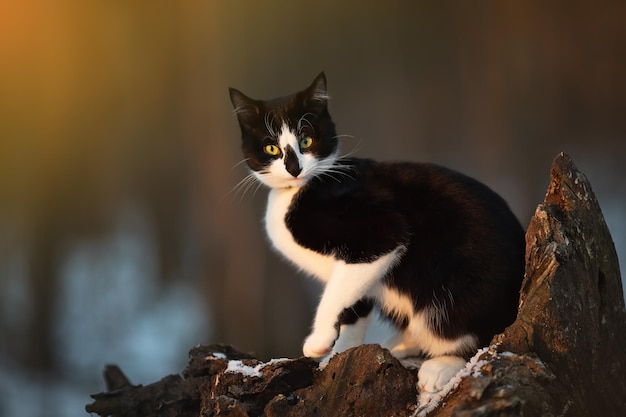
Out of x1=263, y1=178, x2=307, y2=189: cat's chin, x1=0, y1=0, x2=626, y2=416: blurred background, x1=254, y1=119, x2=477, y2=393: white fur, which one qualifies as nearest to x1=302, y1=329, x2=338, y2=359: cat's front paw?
x1=254, y1=119, x2=477, y2=393: white fur

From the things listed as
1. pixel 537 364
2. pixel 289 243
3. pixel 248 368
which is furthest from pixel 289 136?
pixel 537 364

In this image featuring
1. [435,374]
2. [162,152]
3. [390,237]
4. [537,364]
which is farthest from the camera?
[162,152]

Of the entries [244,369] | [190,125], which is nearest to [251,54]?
[190,125]

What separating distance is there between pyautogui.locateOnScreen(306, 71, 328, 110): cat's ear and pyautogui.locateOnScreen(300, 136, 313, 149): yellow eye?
0.27 ft

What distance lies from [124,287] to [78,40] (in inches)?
36.3

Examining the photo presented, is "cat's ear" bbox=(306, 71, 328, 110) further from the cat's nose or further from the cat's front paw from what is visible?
the cat's front paw

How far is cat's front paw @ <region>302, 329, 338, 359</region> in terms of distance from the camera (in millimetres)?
1095

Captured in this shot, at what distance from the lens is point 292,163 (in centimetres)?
116

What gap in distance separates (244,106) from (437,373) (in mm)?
683

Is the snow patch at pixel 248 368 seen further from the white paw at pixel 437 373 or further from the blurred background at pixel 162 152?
the blurred background at pixel 162 152

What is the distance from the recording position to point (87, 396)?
79.4 inches

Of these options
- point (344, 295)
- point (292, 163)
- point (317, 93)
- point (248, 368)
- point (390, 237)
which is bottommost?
point (248, 368)

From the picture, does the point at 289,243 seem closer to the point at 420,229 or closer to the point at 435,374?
the point at 420,229

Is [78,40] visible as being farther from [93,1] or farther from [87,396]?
[87,396]
